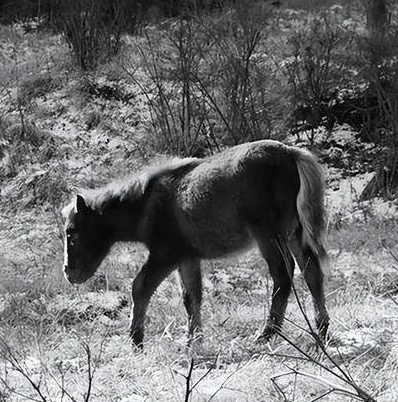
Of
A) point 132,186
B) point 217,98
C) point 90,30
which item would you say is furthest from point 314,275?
point 90,30

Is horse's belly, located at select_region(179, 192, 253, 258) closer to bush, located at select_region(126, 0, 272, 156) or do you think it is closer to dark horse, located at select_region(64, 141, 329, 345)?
dark horse, located at select_region(64, 141, 329, 345)

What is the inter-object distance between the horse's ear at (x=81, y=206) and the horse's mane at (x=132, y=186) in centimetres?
7

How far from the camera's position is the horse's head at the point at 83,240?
6812 mm

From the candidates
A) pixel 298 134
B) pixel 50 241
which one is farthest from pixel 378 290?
pixel 298 134

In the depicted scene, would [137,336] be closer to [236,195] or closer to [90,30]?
[236,195]

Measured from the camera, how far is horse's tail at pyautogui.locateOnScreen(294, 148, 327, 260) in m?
5.95

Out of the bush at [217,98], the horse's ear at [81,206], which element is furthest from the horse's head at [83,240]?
the bush at [217,98]

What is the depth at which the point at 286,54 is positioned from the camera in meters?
14.5

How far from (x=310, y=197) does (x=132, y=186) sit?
5.09 ft

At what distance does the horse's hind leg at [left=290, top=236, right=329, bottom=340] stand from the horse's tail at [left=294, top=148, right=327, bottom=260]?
0.06 meters

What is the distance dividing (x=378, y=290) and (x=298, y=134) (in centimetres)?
542

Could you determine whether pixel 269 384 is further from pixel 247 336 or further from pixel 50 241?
pixel 50 241

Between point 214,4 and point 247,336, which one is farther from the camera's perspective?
point 214,4

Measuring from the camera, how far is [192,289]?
6738 millimetres
